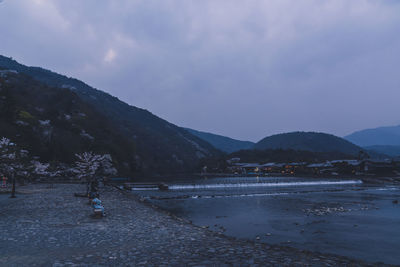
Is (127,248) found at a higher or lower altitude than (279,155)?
lower

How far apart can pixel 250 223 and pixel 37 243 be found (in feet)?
49.6

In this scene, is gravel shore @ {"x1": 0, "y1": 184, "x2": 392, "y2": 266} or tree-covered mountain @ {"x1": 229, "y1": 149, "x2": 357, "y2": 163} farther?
tree-covered mountain @ {"x1": 229, "y1": 149, "x2": 357, "y2": 163}

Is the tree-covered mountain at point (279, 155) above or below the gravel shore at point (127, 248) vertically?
above

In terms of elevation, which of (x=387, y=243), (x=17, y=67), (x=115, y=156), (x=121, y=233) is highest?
(x=17, y=67)

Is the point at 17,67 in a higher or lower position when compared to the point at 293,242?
higher

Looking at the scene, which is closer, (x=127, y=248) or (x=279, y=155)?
(x=127, y=248)


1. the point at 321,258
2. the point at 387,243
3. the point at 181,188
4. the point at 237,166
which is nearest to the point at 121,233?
the point at 321,258

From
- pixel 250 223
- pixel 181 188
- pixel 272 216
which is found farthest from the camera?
pixel 181 188

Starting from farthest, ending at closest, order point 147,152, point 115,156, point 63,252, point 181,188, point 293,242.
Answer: point 147,152
point 115,156
point 181,188
point 293,242
point 63,252

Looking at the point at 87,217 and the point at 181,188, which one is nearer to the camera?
the point at 87,217

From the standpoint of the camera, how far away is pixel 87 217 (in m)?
18.4

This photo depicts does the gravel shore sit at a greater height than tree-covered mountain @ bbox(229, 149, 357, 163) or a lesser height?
lesser

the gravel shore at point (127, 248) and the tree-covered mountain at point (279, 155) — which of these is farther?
the tree-covered mountain at point (279, 155)

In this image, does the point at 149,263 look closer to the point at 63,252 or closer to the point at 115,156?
the point at 63,252
